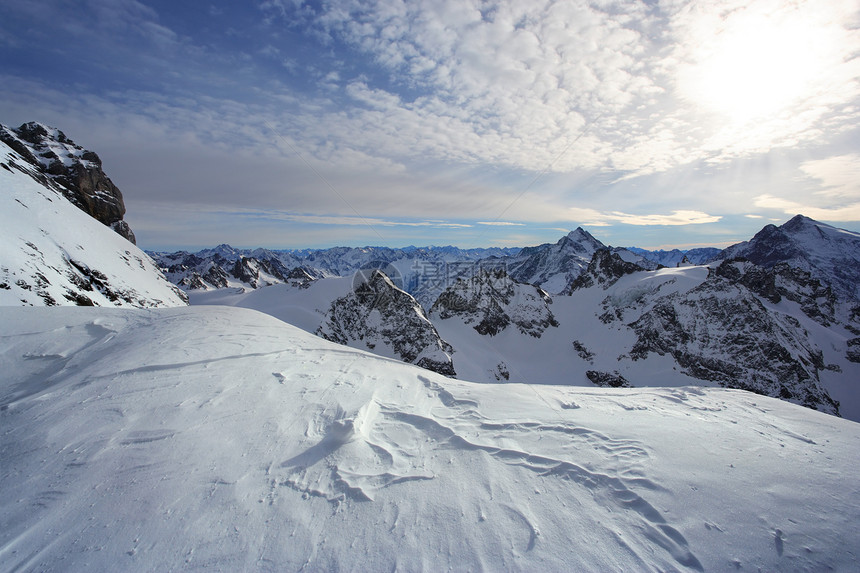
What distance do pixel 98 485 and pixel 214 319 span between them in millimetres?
7892

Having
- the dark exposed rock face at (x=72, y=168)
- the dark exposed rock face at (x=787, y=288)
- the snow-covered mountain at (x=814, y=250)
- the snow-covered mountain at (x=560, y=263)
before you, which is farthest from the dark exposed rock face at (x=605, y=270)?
the dark exposed rock face at (x=72, y=168)

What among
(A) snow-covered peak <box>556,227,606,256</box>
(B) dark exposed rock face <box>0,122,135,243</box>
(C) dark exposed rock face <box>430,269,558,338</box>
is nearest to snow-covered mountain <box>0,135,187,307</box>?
(B) dark exposed rock face <box>0,122,135,243</box>

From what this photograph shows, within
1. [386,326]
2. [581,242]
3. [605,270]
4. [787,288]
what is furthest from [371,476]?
[581,242]

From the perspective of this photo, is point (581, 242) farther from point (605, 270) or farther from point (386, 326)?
point (386, 326)

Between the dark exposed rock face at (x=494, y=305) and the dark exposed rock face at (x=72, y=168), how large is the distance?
48125 millimetres

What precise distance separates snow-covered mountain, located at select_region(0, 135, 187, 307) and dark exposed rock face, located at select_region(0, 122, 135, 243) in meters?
12.1

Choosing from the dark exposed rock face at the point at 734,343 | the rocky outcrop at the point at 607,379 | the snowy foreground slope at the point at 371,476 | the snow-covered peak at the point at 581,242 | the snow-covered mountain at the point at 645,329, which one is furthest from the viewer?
the snow-covered peak at the point at 581,242

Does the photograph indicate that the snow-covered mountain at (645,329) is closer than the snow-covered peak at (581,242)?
Yes

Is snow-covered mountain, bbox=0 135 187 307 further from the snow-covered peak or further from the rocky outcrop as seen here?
the snow-covered peak

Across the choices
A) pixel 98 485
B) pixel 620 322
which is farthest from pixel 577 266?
pixel 98 485

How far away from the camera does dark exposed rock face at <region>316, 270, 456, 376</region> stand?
30.1 m

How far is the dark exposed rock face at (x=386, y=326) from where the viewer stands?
30078 millimetres

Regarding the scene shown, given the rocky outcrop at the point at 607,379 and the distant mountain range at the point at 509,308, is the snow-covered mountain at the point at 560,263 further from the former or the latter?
the rocky outcrop at the point at 607,379

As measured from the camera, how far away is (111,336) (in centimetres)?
831
